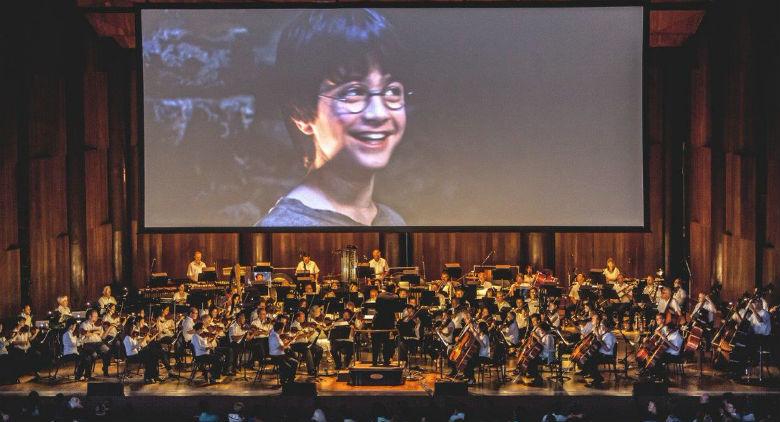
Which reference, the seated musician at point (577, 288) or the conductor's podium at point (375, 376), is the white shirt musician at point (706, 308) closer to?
the seated musician at point (577, 288)

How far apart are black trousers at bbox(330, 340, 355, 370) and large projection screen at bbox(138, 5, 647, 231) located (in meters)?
2.77

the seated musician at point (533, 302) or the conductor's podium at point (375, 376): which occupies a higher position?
the seated musician at point (533, 302)

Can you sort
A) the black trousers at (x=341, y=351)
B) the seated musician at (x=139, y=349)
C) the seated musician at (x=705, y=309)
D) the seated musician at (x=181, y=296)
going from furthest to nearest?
the seated musician at (x=181, y=296) < the seated musician at (x=705, y=309) < the black trousers at (x=341, y=351) < the seated musician at (x=139, y=349)

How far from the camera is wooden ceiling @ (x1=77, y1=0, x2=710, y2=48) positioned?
2255 cm

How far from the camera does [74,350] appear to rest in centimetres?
1822

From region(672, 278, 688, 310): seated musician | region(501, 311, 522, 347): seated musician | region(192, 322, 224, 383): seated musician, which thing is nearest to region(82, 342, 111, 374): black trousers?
region(192, 322, 224, 383): seated musician

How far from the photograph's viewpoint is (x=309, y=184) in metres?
21.2

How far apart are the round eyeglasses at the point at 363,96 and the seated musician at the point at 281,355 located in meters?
4.54

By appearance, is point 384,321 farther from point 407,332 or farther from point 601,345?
point 601,345

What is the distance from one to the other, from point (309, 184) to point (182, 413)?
520 cm

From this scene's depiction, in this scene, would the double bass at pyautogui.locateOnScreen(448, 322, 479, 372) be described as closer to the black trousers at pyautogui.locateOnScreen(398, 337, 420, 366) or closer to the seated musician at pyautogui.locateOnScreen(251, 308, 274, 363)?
the black trousers at pyautogui.locateOnScreen(398, 337, 420, 366)

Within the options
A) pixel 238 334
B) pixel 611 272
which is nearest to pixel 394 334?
pixel 238 334

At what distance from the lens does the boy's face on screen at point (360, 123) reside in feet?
68.7

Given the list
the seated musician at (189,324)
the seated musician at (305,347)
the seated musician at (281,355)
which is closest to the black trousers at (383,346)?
the seated musician at (305,347)
